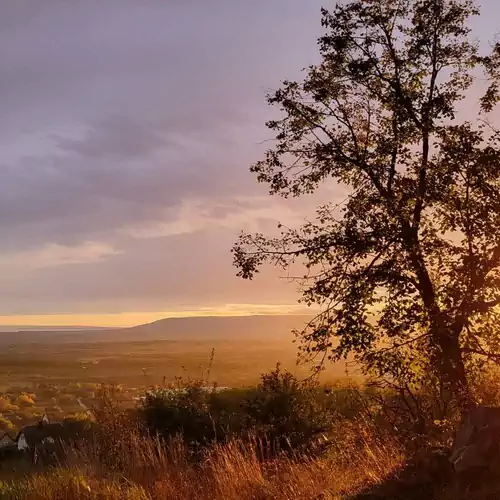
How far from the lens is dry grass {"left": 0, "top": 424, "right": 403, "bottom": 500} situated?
8602 millimetres

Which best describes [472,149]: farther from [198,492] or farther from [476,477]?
[198,492]

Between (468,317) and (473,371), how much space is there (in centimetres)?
137

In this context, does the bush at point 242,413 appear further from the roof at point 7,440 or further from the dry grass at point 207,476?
the dry grass at point 207,476

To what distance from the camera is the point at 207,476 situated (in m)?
9.68

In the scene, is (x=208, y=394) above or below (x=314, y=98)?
below

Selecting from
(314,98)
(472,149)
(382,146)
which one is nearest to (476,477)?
(472,149)

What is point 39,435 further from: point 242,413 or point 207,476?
point 207,476

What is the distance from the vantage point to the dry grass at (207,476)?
339 inches

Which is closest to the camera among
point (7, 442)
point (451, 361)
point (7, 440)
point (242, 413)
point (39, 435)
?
point (451, 361)

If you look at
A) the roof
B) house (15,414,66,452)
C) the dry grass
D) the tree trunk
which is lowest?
the roof

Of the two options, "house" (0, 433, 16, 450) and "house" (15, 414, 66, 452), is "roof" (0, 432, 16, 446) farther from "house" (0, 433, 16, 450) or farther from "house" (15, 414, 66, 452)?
"house" (15, 414, 66, 452)

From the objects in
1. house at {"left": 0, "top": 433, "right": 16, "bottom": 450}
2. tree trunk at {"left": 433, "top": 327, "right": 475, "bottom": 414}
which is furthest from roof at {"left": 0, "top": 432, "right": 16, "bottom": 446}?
tree trunk at {"left": 433, "top": 327, "right": 475, "bottom": 414}

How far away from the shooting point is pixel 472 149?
1040cm

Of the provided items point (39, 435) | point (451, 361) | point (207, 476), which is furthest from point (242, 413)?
point (451, 361)
